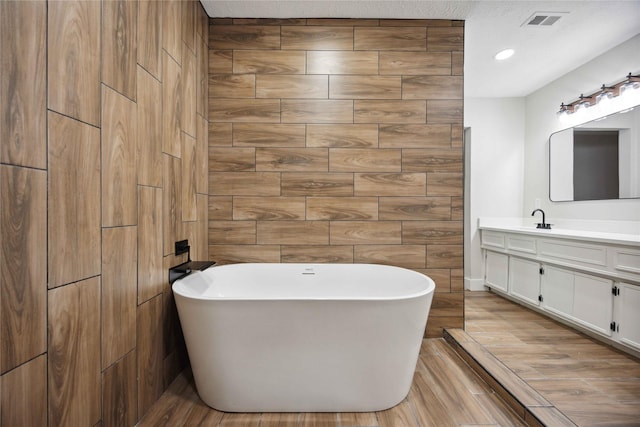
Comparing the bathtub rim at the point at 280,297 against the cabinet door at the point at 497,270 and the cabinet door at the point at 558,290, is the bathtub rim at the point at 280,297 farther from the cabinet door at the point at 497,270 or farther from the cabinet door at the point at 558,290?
the cabinet door at the point at 497,270

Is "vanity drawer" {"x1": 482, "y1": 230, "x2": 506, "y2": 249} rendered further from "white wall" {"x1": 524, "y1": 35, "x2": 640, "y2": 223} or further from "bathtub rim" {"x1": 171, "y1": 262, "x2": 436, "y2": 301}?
"bathtub rim" {"x1": 171, "y1": 262, "x2": 436, "y2": 301}

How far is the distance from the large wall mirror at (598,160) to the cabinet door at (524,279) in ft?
2.70

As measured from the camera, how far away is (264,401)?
66.6 inches

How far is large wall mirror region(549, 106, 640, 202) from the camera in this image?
2742mm

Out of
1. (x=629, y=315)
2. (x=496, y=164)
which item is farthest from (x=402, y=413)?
(x=496, y=164)

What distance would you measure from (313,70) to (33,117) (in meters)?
1.98

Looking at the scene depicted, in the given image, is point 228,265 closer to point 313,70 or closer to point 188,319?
point 188,319

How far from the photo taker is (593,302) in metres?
2.54

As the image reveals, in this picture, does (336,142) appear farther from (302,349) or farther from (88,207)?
(88,207)

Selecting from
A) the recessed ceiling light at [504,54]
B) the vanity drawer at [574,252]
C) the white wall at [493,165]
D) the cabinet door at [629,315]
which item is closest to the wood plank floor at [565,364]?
the cabinet door at [629,315]

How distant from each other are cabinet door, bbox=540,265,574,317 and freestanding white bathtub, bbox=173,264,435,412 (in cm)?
185

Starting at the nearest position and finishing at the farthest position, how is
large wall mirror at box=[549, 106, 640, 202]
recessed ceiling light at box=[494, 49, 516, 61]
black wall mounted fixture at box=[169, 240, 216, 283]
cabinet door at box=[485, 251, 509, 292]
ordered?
black wall mounted fixture at box=[169, 240, 216, 283]
large wall mirror at box=[549, 106, 640, 202]
recessed ceiling light at box=[494, 49, 516, 61]
cabinet door at box=[485, 251, 509, 292]

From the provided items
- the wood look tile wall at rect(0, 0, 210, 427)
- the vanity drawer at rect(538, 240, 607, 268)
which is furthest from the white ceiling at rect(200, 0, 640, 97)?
the vanity drawer at rect(538, 240, 607, 268)

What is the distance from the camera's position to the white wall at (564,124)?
2826 millimetres
